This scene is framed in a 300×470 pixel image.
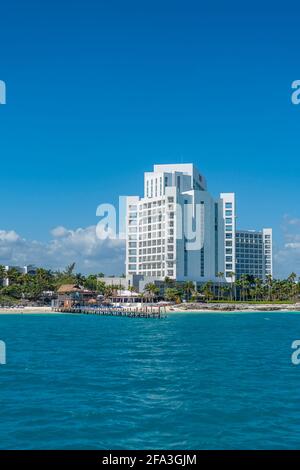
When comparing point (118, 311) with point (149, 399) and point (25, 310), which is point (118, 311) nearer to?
point (25, 310)

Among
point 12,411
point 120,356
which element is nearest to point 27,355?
point 120,356

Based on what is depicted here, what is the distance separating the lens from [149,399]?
1455 inches

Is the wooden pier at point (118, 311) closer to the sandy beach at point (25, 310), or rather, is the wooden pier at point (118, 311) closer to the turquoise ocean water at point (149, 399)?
the sandy beach at point (25, 310)

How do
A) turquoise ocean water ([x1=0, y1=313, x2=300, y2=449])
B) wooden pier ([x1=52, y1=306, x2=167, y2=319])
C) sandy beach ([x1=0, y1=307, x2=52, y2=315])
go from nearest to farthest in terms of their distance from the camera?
turquoise ocean water ([x1=0, y1=313, x2=300, y2=449]) < wooden pier ([x1=52, y1=306, x2=167, y2=319]) < sandy beach ([x1=0, y1=307, x2=52, y2=315])

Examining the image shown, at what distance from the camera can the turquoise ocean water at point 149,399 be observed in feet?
92.3

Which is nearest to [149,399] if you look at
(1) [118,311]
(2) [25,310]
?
(1) [118,311]

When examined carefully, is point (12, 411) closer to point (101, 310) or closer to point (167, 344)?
point (167, 344)

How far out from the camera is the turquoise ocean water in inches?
1107

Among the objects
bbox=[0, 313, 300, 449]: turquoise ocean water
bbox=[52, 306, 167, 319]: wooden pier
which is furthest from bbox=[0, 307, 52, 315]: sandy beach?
bbox=[0, 313, 300, 449]: turquoise ocean water

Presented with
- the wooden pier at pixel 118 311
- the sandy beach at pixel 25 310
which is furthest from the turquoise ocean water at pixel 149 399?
the sandy beach at pixel 25 310

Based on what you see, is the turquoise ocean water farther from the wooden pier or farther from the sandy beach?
the sandy beach

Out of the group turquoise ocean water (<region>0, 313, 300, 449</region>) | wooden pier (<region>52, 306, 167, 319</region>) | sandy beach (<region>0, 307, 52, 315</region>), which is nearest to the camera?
turquoise ocean water (<region>0, 313, 300, 449</region>)

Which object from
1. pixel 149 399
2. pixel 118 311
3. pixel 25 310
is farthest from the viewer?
pixel 25 310
